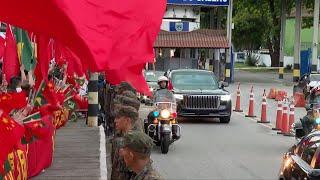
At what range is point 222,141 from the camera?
17.4 m

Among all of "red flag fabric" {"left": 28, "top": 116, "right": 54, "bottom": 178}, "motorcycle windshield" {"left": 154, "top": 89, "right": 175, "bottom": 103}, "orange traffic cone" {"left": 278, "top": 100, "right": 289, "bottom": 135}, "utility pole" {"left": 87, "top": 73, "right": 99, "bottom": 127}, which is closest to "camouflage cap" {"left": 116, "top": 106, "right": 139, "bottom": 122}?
"red flag fabric" {"left": 28, "top": 116, "right": 54, "bottom": 178}

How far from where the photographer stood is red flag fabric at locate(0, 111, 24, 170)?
585 cm

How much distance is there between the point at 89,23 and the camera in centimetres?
472

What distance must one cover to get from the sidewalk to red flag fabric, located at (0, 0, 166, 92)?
11.8ft

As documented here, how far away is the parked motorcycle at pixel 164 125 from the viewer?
15.0 metres

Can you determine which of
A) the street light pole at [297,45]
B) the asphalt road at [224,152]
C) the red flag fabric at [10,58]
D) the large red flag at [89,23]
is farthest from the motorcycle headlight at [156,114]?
the street light pole at [297,45]

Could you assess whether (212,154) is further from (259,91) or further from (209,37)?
(209,37)

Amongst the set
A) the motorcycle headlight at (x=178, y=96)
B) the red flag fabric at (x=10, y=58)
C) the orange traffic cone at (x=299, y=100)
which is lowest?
the orange traffic cone at (x=299, y=100)

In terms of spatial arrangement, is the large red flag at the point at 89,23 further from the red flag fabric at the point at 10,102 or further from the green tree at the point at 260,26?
the green tree at the point at 260,26

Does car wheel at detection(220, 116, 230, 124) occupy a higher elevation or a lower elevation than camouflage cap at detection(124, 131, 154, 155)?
lower

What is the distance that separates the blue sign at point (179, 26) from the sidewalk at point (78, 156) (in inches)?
1199

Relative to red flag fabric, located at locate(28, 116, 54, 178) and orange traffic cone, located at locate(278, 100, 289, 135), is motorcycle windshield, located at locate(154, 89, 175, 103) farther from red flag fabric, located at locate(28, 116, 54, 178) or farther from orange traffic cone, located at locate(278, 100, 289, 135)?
red flag fabric, located at locate(28, 116, 54, 178)

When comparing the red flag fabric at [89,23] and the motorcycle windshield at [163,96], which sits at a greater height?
the red flag fabric at [89,23]

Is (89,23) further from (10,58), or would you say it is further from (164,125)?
(164,125)
